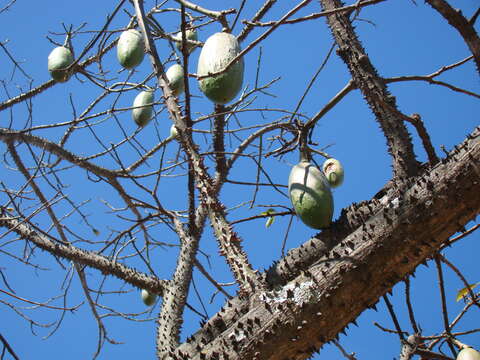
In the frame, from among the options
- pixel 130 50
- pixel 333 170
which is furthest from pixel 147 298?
pixel 333 170

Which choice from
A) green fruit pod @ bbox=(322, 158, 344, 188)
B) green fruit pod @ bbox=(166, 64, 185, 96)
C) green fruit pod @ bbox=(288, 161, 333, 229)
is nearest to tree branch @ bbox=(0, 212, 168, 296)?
green fruit pod @ bbox=(322, 158, 344, 188)

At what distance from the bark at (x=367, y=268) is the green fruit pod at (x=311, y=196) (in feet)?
1.07

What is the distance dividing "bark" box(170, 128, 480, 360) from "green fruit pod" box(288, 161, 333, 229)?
1.07 feet

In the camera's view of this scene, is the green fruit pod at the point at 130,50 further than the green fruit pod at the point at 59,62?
No

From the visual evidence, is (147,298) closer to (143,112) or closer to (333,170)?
(143,112)

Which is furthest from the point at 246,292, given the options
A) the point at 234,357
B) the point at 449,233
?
the point at 449,233

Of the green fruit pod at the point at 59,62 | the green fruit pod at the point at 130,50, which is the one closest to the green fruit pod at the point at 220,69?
the green fruit pod at the point at 130,50

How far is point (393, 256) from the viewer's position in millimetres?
1219

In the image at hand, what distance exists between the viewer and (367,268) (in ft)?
3.99

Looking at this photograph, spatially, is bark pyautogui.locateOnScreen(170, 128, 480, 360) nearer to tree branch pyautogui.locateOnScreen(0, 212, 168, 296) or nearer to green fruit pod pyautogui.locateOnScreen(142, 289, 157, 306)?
tree branch pyautogui.locateOnScreen(0, 212, 168, 296)

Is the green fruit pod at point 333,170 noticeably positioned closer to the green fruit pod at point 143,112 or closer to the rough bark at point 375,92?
the rough bark at point 375,92

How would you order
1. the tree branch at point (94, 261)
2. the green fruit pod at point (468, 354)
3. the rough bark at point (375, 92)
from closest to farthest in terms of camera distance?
1. the rough bark at point (375, 92)
2. the green fruit pod at point (468, 354)
3. the tree branch at point (94, 261)

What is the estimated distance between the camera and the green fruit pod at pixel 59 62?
3.29m

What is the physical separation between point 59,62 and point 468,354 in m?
2.83
